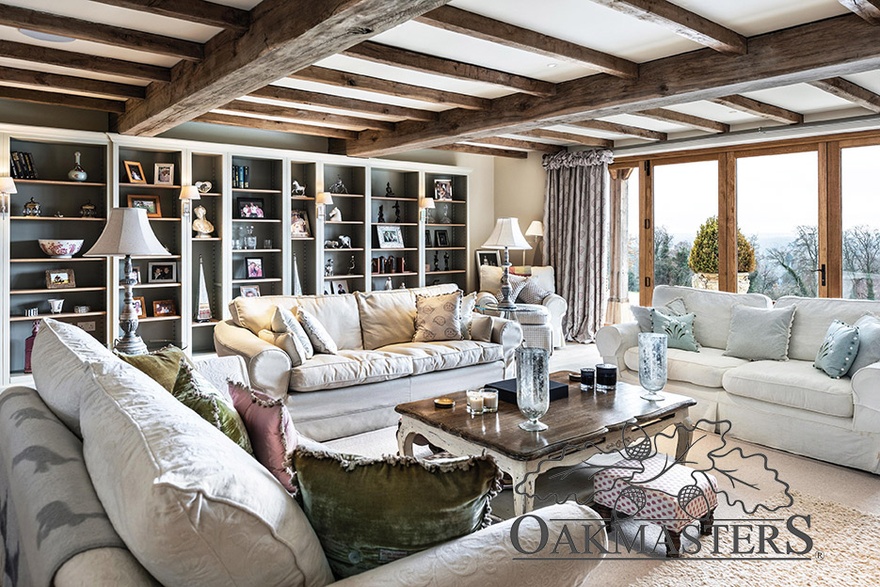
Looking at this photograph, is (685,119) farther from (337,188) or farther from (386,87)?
(337,188)

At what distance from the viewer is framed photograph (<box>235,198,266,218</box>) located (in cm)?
663

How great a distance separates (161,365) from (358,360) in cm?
211

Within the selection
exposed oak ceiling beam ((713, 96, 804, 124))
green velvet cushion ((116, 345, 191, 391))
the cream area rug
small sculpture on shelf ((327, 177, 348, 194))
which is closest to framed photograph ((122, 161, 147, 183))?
small sculpture on shelf ((327, 177, 348, 194))

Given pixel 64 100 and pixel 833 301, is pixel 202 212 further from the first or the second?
pixel 833 301

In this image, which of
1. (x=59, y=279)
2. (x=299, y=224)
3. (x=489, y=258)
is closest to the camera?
(x=59, y=279)

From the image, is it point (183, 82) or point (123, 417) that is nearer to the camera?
point (123, 417)

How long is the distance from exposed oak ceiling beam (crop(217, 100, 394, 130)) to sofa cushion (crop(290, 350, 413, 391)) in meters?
2.46

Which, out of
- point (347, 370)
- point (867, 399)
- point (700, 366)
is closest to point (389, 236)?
point (347, 370)

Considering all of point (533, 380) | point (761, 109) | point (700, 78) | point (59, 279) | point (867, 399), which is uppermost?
point (761, 109)

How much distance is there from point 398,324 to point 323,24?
8.43 ft

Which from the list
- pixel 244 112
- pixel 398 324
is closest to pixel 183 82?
pixel 244 112

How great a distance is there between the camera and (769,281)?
661cm

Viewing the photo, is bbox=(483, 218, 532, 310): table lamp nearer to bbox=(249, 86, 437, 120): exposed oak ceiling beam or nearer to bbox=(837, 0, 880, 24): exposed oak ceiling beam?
bbox=(249, 86, 437, 120): exposed oak ceiling beam

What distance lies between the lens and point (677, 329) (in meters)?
4.66
